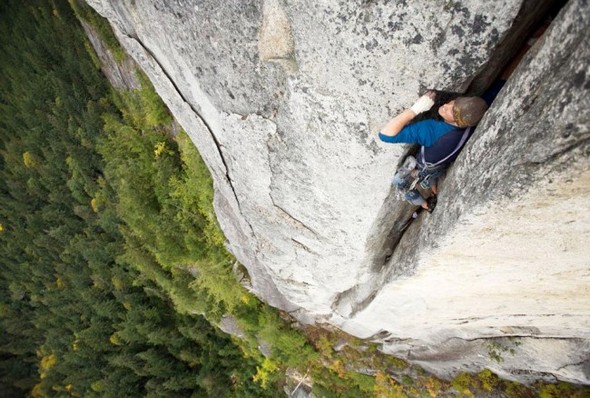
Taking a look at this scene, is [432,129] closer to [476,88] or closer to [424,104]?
[424,104]

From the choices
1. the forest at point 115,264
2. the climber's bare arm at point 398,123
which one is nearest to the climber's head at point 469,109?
the climber's bare arm at point 398,123

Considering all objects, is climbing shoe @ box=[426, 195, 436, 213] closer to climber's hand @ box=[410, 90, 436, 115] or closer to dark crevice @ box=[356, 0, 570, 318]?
dark crevice @ box=[356, 0, 570, 318]

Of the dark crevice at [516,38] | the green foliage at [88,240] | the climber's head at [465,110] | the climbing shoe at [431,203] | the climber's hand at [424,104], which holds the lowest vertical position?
the green foliage at [88,240]

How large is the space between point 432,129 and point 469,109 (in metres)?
0.32

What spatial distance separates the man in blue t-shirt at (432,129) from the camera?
2.85 meters

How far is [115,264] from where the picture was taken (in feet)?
48.0

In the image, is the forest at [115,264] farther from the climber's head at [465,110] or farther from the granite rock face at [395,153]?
the climber's head at [465,110]

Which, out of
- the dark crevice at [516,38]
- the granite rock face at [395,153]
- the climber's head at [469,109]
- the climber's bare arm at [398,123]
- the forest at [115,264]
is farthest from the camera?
the forest at [115,264]

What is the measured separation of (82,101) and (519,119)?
607 inches

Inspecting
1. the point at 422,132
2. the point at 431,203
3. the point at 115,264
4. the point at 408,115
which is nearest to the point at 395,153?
the point at 422,132

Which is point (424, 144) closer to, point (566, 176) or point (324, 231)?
point (566, 176)

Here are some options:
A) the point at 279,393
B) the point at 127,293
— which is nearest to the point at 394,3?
the point at 279,393

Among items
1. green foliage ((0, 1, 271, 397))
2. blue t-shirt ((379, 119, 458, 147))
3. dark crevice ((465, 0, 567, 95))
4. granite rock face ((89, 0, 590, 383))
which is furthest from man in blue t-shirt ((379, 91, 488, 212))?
green foliage ((0, 1, 271, 397))

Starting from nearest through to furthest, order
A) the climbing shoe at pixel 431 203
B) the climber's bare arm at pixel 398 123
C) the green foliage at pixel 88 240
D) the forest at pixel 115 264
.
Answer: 1. the climber's bare arm at pixel 398 123
2. the climbing shoe at pixel 431 203
3. the forest at pixel 115 264
4. the green foliage at pixel 88 240
